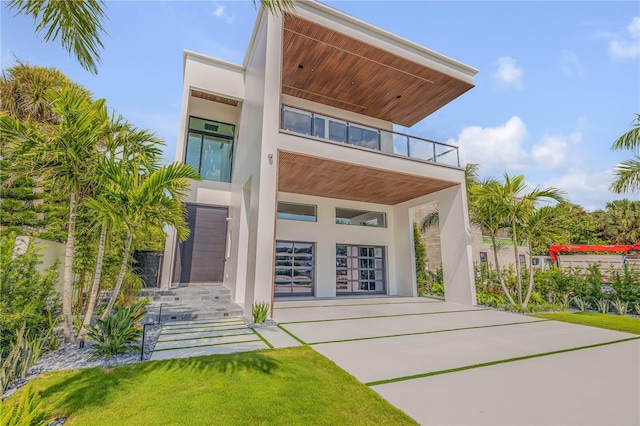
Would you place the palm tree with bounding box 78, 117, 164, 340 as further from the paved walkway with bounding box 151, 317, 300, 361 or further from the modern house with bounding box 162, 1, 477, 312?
the modern house with bounding box 162, 1, 477, 312

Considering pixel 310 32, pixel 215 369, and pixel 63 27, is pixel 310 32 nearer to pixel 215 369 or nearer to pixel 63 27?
pixel 63 27

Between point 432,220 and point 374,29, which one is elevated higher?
point 374,29

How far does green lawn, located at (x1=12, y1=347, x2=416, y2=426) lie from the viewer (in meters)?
2.31

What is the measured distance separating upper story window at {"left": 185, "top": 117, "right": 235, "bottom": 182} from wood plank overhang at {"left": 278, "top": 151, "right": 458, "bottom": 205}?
2.72 meters

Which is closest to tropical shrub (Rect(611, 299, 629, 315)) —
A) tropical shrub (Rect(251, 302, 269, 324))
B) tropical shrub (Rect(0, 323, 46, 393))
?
tropical shrub (Rect(251, 302, 269, 324))

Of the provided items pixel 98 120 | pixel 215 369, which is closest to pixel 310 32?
pixel 98 120

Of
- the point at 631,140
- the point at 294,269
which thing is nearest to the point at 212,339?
the point at 294,269

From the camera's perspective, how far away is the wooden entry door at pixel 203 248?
959 centimetres

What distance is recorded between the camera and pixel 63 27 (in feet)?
10.5

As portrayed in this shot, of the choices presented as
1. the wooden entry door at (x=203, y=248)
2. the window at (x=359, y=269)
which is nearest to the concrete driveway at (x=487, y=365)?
the wooden entry door at (x=203, y=248)

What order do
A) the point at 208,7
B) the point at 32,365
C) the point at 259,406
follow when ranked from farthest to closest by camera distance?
the point at 208,7
the point at 32,365
the point at 259,406

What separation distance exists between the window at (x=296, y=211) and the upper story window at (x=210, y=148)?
2.49 meters

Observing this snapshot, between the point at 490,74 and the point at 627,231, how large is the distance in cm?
Answer: 2213

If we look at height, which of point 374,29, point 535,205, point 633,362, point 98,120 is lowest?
point 633,362
